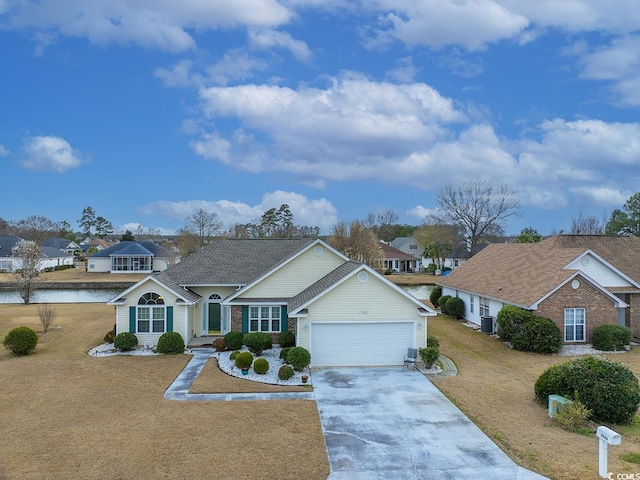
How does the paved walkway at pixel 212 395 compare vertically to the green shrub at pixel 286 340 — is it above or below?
below

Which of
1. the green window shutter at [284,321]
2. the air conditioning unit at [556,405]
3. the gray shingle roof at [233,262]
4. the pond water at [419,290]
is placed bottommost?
the pond water at [419,290]

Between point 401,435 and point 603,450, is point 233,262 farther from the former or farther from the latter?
point 603,450

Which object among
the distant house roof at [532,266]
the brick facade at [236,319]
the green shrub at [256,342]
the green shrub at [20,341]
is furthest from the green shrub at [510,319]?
the green shrub at [20,341]

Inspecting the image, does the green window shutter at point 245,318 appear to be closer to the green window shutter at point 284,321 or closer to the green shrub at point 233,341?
the green shrub at point 233,341

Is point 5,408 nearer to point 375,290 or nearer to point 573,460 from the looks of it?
point 375,290

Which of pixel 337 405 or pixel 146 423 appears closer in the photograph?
pixel 146 423

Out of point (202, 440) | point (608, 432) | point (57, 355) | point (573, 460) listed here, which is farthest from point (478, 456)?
point (57, 355)

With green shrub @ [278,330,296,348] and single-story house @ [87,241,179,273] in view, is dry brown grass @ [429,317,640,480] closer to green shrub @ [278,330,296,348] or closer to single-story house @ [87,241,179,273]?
green shrub @ [278,330,296,348]
